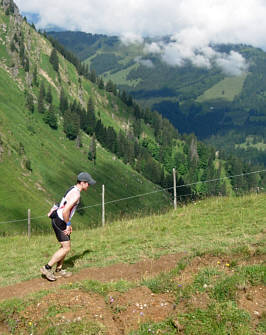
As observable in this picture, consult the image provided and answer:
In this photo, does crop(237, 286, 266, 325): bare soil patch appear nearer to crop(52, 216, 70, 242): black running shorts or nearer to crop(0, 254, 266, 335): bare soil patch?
crop(0, 254, 266, 335): bare soil patch

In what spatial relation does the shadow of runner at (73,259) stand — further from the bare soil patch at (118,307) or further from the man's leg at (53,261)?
the bare soil patch at (118,307)

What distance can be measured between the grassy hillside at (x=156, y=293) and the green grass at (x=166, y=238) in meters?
0.08

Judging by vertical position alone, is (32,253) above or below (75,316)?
below

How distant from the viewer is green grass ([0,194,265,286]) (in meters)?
13.5

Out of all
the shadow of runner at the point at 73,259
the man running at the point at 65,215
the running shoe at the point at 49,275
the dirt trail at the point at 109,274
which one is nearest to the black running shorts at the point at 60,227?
the man running at the point at 65,215

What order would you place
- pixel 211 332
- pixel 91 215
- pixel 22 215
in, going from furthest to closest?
1. pixel 91 215
2. pixel 22 215
3. pixel 211 332

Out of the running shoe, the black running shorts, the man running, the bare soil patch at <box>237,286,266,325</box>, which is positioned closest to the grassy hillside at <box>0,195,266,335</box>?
the bare soil patch at <box>237,286,266,325</box>

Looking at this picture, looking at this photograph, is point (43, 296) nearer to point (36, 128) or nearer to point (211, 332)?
point (211, 332)

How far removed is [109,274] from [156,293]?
264 cm

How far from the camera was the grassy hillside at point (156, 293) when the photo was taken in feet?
26.8

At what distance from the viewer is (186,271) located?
35.0 ft

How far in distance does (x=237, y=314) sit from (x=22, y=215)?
3862 inches

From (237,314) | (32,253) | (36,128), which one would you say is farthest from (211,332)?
(36,128)

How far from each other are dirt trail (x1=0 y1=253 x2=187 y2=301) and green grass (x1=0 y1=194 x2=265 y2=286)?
61cm
